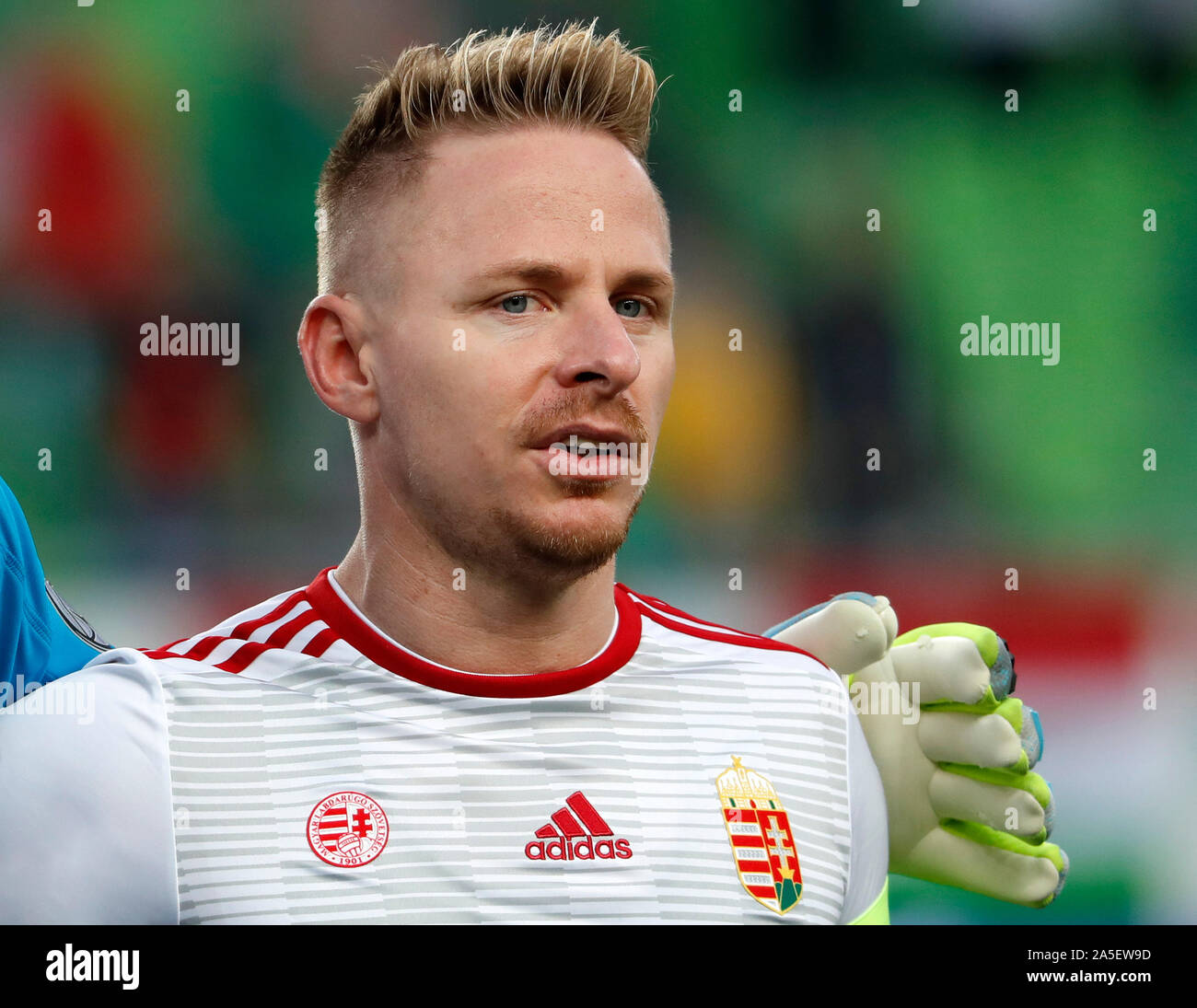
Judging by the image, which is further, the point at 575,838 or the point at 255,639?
the point at 255,639

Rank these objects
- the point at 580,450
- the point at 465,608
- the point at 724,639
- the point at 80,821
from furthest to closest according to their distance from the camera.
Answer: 1. the point at 724,639
2. the point at 465,608
3. the point at 580,450
4. the point at 80,821

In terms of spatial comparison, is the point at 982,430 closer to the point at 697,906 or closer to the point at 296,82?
the point at 697,906

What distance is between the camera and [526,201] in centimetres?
171

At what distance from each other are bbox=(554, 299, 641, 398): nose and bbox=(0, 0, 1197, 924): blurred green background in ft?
2.47

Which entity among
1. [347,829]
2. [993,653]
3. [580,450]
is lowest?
[347,829]

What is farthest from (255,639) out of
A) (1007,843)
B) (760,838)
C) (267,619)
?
(1007,843)

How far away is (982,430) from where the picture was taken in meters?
2.64

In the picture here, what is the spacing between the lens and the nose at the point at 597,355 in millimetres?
1663

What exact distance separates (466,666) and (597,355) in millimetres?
484

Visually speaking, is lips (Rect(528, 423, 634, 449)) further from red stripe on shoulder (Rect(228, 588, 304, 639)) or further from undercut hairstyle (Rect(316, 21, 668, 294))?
red stripe on shoulder (Rect(228, 588, 304, 639))

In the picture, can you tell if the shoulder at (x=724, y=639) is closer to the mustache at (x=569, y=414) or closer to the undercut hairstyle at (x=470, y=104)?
the mustache at (x=569, y=414)

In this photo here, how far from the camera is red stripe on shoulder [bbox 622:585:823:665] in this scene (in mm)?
2070

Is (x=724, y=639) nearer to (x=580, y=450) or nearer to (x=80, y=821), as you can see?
(x=580, y=450)

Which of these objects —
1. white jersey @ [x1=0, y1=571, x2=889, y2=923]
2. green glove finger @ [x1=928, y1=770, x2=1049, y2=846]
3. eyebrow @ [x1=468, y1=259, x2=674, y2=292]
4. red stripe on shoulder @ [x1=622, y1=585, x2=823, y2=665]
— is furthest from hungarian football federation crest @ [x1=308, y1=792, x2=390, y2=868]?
green glove finger @ [x1=928, y1=770, x2=1049, y2=846]
